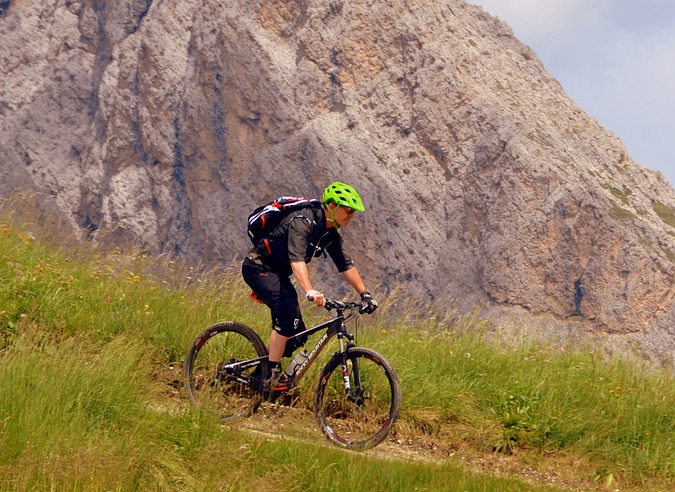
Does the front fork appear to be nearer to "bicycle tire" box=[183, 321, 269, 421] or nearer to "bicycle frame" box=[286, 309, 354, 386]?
"bicycle frame" box=[286, 309, 354, 386]

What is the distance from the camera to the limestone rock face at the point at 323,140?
128625 millimetres

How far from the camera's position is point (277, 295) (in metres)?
7.32

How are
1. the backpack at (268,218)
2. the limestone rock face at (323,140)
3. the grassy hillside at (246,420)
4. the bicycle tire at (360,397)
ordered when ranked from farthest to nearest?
the limestone rock face at (323,140) < the backpack at (268,218) < the bicycle tire at (360,397) < the grassy hillside at (246,420)

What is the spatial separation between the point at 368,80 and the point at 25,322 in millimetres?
135537

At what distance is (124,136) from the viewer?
138250 millimetres

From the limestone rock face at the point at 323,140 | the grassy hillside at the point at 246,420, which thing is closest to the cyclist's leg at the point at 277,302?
the grassy hillside at the point at 246,420

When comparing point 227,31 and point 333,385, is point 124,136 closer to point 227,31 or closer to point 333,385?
point 227,31

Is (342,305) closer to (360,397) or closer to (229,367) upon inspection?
(360,397)

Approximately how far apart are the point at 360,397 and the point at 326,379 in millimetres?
359

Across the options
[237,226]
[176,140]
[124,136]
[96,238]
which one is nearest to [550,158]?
[237,226]

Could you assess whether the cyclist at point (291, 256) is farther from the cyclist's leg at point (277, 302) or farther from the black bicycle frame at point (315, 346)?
the black bicycle frame at point (315, 346)

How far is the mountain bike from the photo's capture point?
7.05 metres

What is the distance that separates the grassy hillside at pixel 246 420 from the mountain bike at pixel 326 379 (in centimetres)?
24

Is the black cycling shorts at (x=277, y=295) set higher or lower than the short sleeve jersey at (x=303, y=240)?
lower
